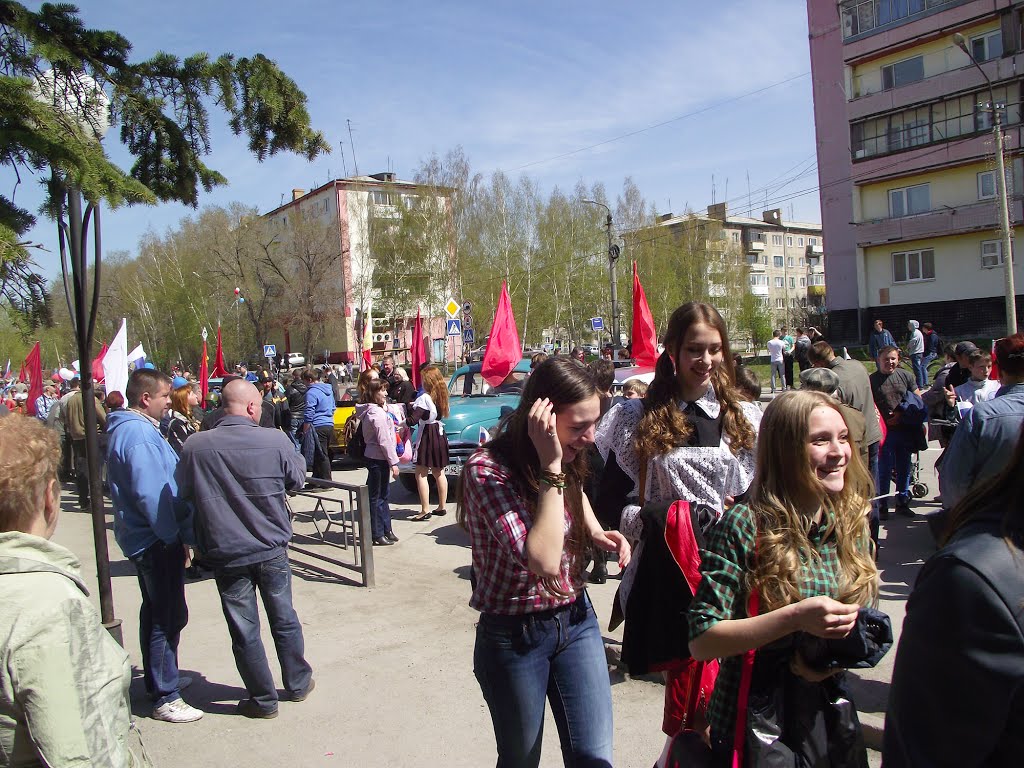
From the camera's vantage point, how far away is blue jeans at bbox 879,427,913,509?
841cm

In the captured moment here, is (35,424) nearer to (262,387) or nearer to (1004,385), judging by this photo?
(1004,385)

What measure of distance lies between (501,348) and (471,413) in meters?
1.09

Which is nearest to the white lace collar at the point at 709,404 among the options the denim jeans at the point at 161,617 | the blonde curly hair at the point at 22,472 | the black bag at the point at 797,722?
the black bag at the point at 797,722

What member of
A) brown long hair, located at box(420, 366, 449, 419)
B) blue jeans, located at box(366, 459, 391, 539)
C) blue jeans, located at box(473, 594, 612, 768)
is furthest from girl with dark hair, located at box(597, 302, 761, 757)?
brown long hair, located at box(420, 366, 449, 419)

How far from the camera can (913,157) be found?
3438cm

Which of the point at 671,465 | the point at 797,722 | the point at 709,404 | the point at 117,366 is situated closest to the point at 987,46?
the point at 117,366

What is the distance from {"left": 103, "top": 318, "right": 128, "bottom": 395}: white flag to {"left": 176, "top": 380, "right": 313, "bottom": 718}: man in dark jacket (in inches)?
139

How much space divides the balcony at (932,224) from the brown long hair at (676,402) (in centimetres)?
3413

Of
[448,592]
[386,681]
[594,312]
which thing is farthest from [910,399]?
[594,312]

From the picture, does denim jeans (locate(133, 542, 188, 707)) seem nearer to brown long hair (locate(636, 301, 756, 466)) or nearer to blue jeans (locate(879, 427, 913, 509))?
brown long hair (locate(636, 301, 756, 466))

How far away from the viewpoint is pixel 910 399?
27.2ft

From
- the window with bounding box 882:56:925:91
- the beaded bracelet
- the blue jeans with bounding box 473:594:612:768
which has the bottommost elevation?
the blue jeans with bounding box 473:594:612:768

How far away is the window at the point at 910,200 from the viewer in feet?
113

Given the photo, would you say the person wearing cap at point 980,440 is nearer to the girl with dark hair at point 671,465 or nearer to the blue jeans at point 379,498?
the girl with dark hair at point 671,465
